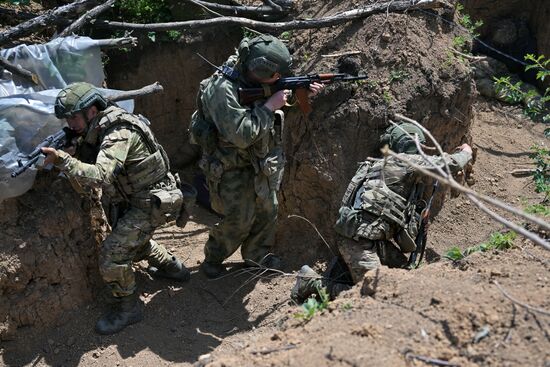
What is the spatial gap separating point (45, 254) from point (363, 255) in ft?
8.52

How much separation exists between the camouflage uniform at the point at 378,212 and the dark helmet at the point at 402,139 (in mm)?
108

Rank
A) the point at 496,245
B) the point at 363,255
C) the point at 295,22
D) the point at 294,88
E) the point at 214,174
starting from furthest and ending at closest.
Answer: the point at 295,22
the point at 214,174
the point at 294,88
the point at 363,255
the point at 496,245

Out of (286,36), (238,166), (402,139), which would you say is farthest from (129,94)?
(402,139)

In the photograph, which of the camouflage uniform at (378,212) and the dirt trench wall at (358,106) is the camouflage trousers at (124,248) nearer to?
the camouflage uniform at (378,212)

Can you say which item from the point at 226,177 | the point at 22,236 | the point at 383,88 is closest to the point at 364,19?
the point at 383,88

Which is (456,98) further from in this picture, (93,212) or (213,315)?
(93,212)

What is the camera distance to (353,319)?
3.98 metres

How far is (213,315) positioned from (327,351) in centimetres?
262

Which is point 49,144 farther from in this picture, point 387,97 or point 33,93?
point 387,97

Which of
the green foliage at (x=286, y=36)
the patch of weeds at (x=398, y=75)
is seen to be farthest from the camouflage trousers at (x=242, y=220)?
the green foliage at (x=286, y=36)

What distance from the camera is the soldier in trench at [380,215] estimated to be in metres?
5.30

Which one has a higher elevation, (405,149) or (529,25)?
(529,25)

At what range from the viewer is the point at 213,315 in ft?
20.2

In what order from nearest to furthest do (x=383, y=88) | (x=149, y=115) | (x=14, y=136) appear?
(x=14, y=136) < (x=383, y=88) < (x=149, y=115)
